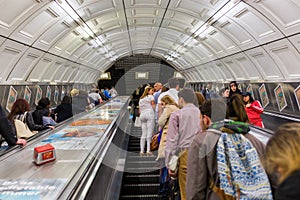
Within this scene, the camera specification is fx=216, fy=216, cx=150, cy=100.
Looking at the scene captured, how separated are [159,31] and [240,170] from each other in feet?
33.1

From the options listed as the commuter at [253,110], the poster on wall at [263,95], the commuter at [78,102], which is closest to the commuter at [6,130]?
the commuter at [78,102]

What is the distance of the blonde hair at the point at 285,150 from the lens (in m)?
0.93

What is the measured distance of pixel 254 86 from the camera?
7.63 metres

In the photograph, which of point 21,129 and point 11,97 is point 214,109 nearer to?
point 21,129

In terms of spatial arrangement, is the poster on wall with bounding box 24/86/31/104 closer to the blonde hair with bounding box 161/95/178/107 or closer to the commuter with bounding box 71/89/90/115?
the commuter with bounding box 71/89/90/115

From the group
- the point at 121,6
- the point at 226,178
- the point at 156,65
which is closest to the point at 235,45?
the point at 121,6

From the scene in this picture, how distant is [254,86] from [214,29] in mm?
2456

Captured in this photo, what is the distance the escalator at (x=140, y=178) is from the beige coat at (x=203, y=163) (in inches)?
101

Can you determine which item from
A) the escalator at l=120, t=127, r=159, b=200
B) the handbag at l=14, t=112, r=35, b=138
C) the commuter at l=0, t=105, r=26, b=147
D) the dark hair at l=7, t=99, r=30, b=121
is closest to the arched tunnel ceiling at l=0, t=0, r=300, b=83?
the dark hair at l=7, t=99, r=30, b=121

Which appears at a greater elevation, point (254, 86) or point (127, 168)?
point (254, 86)

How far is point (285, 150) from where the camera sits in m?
0.97

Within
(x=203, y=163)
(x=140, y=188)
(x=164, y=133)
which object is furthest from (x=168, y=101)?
(x=140, y=188)

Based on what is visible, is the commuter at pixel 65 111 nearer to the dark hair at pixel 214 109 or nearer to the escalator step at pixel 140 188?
the escalator step at pixel 140 188

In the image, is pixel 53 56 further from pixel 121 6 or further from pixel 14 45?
pixel 121 6
